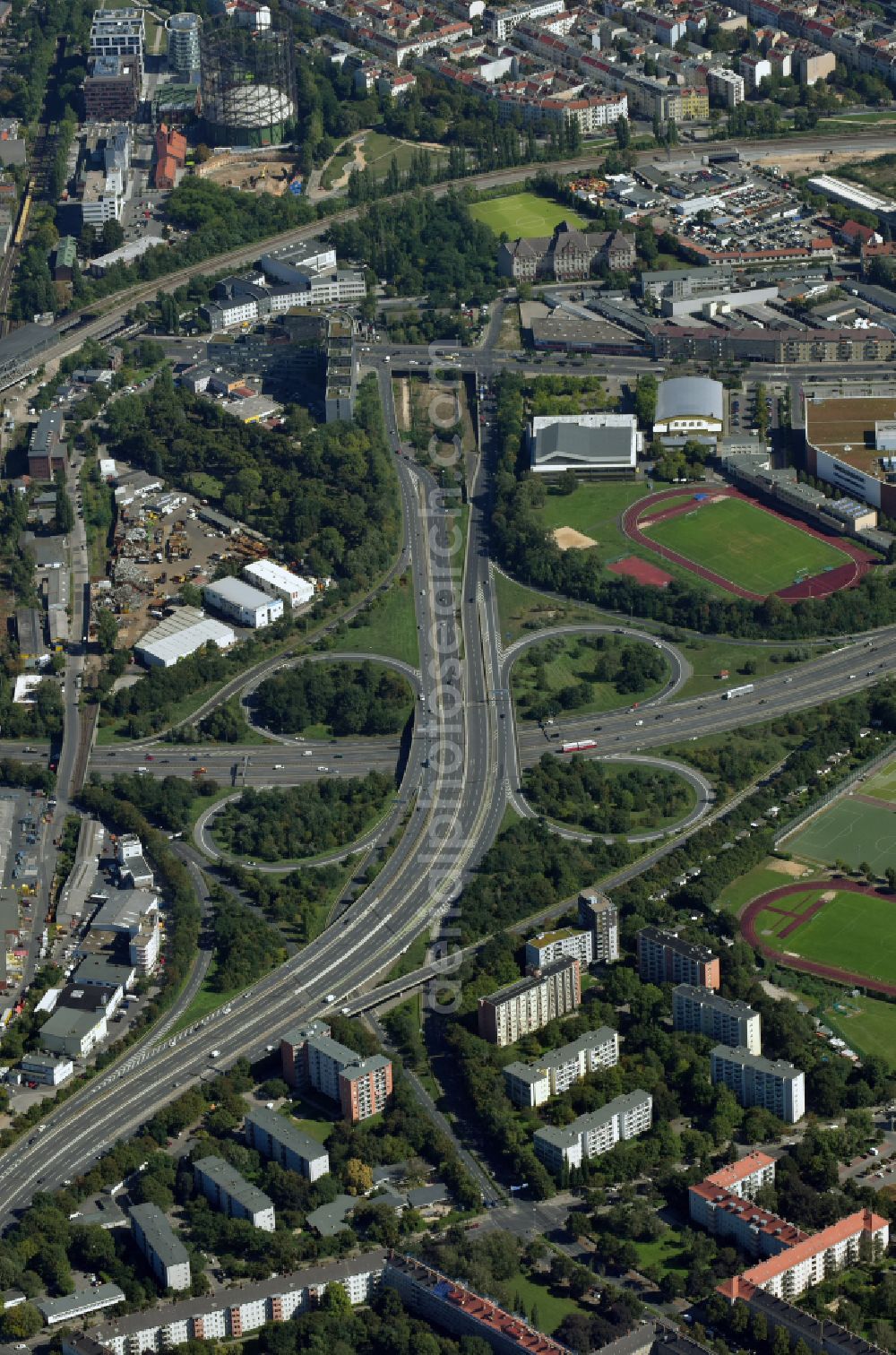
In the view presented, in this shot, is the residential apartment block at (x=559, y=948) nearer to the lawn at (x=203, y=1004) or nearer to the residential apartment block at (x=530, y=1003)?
the residential apartment block at (x=530, y=1003)

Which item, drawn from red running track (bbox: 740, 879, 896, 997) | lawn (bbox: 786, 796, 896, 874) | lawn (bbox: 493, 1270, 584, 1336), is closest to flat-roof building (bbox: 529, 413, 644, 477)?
lawn (bbox: 786, 796, 896, 874)

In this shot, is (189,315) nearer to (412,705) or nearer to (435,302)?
(435,302)

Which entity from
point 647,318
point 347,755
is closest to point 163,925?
point 347,755

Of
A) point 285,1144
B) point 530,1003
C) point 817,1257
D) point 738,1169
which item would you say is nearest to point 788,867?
point 530,1003

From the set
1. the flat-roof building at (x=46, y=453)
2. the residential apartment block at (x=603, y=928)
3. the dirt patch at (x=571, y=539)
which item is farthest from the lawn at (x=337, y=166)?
the residential apartment block at (x=603, y=928)

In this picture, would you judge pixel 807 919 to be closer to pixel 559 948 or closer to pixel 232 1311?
pixel 559 948

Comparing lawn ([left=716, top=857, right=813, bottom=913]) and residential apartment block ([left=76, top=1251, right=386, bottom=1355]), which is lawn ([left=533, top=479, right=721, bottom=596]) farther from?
residential apartment block ([left=76, top=1251, right=386, bottom=1355])
